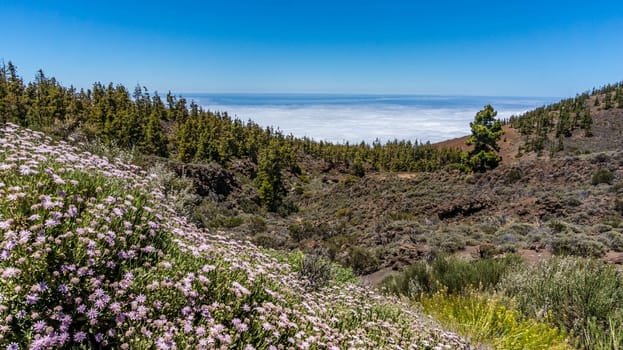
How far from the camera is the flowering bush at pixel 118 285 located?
2.24 m

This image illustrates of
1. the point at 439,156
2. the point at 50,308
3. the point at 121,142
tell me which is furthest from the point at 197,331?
the point at 439,156

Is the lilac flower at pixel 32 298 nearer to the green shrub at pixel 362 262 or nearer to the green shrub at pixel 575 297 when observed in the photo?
the green shrub at pixel 575 297

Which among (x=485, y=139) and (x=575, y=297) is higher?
(x=485, y=139)

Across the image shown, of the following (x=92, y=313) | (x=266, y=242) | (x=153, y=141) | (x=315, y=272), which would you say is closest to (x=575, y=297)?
(x=315, y=272)

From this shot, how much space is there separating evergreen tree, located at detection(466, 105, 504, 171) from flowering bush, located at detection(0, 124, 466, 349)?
134 ft

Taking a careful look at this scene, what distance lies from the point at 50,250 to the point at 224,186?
39268 millimetres

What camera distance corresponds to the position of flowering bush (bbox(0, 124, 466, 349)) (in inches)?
88.2

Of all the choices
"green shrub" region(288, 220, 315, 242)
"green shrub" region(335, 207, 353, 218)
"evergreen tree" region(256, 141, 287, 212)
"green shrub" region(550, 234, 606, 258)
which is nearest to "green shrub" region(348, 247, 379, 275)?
"green shrub" region(550, 234, 606, 258)

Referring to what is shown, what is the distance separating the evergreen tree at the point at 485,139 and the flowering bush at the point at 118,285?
40.8 meters

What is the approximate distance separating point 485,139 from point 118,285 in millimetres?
45050

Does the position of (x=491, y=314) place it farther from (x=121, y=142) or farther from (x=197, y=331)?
(x=121, y=142)

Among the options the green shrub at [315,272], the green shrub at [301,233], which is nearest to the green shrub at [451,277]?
the green shrub at [315,272]

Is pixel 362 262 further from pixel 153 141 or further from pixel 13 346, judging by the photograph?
pixel 153 141

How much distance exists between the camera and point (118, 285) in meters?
2.59
